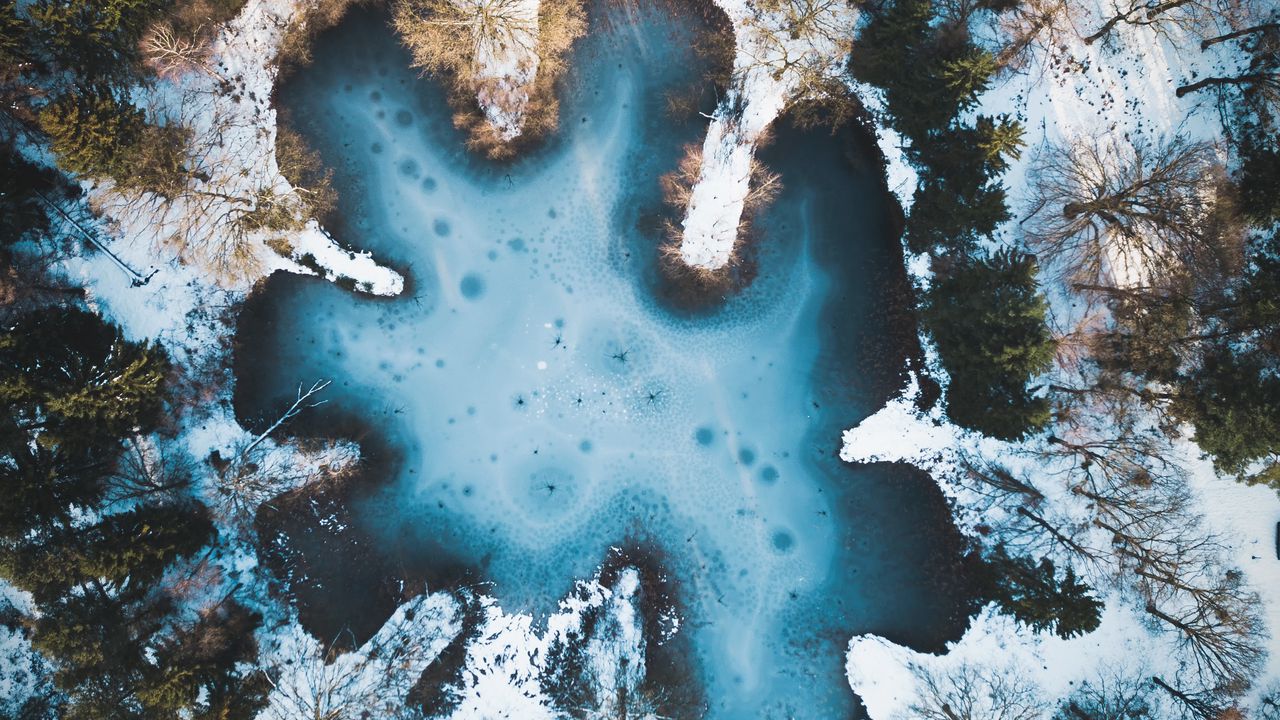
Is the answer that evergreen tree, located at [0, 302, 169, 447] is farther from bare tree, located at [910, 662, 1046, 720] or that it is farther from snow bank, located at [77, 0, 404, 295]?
bare tree, located at [910, 662, 1046, 720]

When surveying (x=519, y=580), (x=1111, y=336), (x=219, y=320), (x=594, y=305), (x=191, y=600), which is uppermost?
(x=1111, y=336)

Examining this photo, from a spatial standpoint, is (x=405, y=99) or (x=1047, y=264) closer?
(x=1047, y=264)

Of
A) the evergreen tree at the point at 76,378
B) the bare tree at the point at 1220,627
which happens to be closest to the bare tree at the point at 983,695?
the bare tree at the point at 1220,627

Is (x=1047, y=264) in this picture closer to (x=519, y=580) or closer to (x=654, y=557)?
(x=654, y=557)

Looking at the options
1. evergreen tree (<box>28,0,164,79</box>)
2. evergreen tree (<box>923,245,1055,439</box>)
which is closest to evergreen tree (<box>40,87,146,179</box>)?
evergreen tree (<box>28,0,164,79</box>)

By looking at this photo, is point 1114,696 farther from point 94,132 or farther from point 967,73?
point 94,132

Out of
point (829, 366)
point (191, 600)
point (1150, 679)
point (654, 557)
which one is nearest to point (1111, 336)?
point (829, 366)

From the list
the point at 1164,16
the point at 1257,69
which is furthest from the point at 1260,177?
the point at 1164,16
